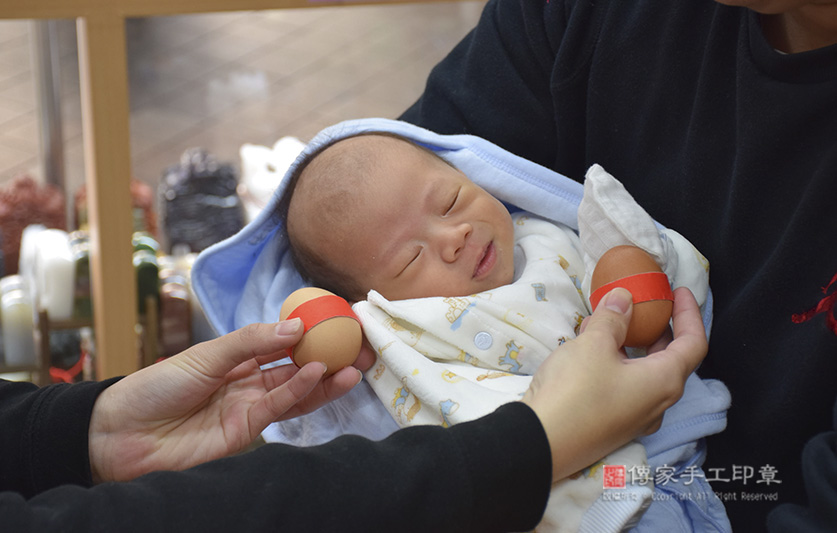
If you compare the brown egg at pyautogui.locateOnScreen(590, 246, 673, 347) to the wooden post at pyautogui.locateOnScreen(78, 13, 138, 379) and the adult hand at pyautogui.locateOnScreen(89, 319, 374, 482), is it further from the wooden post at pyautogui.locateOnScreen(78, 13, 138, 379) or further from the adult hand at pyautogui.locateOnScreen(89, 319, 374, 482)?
the wooden post at pyautogui.locateOnScreen(78, 13, 138, 379)

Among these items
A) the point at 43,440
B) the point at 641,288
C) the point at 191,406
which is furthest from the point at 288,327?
the point at 641,288

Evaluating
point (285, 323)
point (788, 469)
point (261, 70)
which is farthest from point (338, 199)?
point (261, 70)

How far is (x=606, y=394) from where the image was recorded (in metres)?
0.73

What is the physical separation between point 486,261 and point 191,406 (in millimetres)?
397

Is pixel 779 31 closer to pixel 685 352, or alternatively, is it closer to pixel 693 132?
pixel 693 132

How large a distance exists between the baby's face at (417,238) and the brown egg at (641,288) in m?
0.19

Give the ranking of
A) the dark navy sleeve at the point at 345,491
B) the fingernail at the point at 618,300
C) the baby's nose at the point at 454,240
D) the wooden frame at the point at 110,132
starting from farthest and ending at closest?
the wooden frame at the point at 110,132
the baby's nose at the point at 454,240
the fingernail at the point at 618,300
the dark navy sleeve at the point at 345,491

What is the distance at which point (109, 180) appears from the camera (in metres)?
1.39

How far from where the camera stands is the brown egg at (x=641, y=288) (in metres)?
0.84

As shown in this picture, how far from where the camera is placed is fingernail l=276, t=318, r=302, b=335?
862 mm

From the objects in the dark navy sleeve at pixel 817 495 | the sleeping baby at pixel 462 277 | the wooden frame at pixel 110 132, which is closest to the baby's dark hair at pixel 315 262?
the sleeping baby at pixel 462 277

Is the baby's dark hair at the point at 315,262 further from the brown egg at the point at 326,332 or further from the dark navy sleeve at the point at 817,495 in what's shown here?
the dark navy sleeve at the point at 817,495

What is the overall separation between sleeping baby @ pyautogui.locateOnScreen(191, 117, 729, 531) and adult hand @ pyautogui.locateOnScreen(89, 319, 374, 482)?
98 mm

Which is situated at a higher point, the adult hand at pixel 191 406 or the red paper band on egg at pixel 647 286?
the red paper band on egg at pixel 647 286
